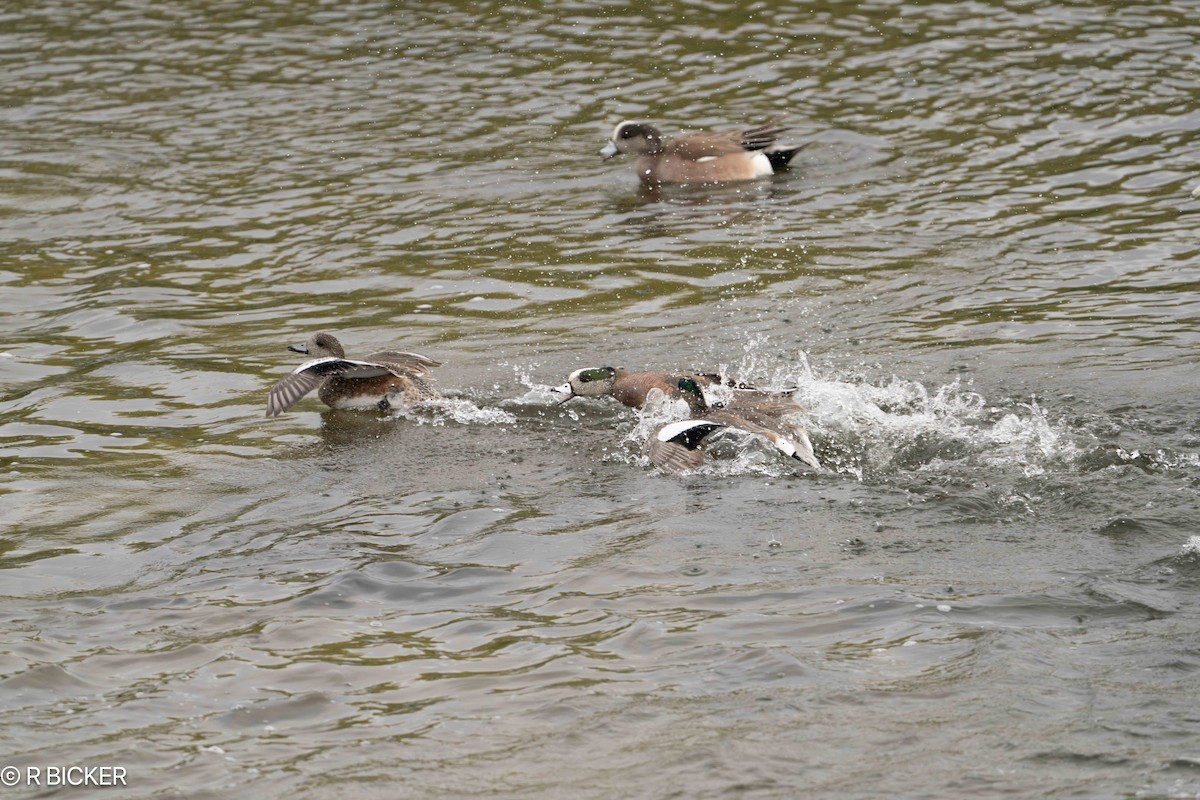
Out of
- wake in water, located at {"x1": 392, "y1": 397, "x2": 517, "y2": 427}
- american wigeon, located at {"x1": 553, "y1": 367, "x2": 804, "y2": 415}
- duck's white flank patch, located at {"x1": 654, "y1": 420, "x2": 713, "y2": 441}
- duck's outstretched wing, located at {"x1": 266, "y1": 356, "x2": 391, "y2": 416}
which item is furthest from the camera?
wake in water, located at {"x1": 392, "y1": 397, "x2": 517, "y2": 427}

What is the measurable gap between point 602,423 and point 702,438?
93 cm

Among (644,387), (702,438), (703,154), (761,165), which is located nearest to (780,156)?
(761,165)

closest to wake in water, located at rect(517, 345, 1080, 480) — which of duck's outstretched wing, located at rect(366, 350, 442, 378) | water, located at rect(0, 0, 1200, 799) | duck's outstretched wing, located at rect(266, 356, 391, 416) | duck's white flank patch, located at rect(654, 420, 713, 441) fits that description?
water, located at rect(0, 0, 1200, 799)

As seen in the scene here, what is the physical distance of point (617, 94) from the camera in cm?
1617

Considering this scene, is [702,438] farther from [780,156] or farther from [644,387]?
[780,156]

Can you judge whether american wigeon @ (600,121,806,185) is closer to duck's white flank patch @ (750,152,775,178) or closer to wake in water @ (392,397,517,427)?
duck's white flank patch @ (750,152,775,178)

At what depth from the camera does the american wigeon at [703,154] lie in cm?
1392

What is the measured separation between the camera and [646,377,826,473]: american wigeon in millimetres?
7880

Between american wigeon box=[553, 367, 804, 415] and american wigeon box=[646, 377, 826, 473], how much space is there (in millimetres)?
246

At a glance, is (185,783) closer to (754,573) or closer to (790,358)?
(754,573)

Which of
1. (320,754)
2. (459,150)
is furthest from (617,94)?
(320,754)

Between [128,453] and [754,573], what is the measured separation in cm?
411

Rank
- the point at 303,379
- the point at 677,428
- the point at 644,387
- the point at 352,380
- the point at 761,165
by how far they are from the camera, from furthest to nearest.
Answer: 1. the point at 761,165
2. the point at 352,380
3. the point at 303,379
4. the point at 644,387
5. the point at 677,428

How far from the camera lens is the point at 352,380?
9258 millimetres
